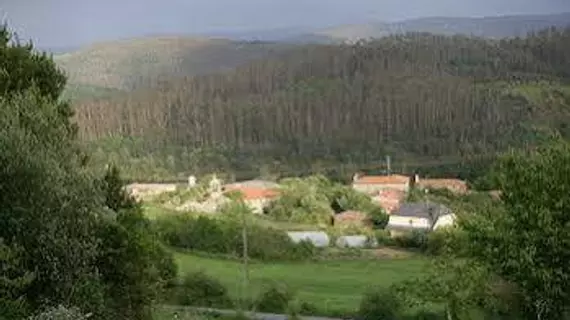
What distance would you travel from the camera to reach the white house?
6238 cm

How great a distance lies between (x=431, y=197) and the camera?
7631cm

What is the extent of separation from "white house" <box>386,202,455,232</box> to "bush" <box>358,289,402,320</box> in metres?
30.4

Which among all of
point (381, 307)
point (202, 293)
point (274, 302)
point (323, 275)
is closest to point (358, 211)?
point (323, 275)

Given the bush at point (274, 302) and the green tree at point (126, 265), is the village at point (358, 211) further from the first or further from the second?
the green tree at point (126, 265)

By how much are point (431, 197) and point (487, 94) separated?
53.3m

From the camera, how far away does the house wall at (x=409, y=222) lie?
62.8 metres

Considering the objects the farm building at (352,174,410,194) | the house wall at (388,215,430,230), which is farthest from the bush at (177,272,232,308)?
the farm building at (352,174,410,194)

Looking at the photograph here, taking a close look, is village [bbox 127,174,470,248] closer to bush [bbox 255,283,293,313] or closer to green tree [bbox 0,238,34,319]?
bush [bbox 255,283,293,313]

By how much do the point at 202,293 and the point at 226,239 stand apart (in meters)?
18.9

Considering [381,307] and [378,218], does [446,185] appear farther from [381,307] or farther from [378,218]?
[381,307]

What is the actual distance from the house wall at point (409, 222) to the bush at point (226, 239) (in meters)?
11.3

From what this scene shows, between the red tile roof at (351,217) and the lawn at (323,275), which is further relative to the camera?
the red tile roof at (351,217)

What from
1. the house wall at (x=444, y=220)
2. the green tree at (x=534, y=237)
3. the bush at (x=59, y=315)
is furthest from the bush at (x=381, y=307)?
the house wall at (x=444, y=220)

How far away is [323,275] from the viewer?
4631 centimetres
